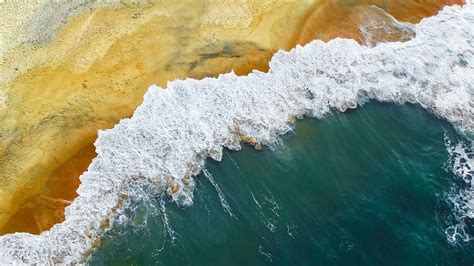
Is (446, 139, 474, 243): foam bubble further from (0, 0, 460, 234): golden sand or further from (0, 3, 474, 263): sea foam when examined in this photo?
(0, 0, 460, 234): golden sand

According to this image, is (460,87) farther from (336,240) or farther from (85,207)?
(85,207)

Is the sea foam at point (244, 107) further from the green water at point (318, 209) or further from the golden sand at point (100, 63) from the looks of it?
the green water at point (318, 209)

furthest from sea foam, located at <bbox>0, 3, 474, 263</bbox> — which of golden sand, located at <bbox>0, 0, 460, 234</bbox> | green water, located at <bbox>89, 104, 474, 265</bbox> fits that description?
green water, located at <bbox>89, 104, 474, 265</bbox>

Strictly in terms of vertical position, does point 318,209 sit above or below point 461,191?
below

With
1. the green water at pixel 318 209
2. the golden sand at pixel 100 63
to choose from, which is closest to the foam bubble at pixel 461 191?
the green water at pixel 318 209

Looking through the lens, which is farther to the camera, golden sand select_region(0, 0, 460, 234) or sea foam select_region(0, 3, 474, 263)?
golden sand select_region(0, 0, 460, 234)

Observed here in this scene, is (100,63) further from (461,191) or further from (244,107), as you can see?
(461,191)

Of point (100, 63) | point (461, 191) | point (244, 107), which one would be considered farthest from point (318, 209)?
point (100, 63)
